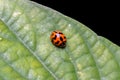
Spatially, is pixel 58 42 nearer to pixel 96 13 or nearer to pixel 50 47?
pixel 50 47

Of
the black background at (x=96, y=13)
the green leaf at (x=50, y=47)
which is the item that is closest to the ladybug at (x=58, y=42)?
the green leaf at (x=50, y=47)

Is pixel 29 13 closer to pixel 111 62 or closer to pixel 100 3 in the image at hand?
pixel 111 62

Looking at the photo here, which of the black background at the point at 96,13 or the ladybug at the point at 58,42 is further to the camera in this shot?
the black background at the point at 96,13

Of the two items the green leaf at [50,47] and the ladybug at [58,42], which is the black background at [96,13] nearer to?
the ladybug at [58,42]

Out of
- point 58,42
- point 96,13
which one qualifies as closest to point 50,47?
point 58,42

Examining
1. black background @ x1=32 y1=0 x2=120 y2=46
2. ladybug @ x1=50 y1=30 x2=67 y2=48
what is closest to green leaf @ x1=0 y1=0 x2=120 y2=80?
ladybug @ x1=50 y1=30 x2=67 y2=48
